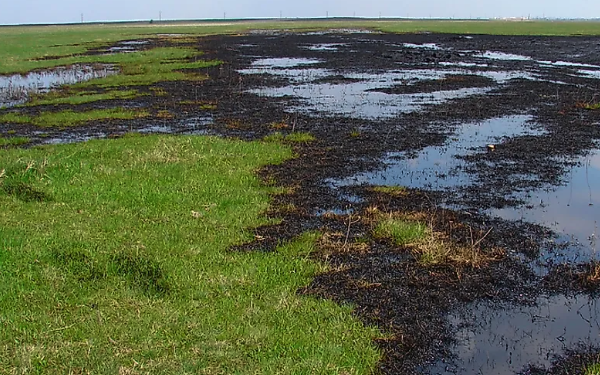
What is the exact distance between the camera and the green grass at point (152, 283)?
645 cm

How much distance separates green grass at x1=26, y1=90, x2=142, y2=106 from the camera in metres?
26.3

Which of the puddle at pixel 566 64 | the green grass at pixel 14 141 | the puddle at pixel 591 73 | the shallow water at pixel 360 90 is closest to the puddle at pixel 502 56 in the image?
the puddle at pixel 566 64

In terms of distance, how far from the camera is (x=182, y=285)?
8156 millimetres

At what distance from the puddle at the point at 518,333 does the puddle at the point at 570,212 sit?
5.83 feet

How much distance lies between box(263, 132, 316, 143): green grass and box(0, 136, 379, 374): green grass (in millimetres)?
4710

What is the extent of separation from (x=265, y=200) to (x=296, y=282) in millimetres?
3953

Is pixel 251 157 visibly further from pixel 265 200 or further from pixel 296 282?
pixel 296 282

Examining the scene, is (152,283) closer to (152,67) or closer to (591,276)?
(591,276)

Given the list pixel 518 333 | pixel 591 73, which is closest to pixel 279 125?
pixel 518 333

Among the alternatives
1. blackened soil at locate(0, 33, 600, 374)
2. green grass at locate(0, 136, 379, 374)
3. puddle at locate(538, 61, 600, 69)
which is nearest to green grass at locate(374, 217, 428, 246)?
blackened soil at locate(0, 33, 600, 374)

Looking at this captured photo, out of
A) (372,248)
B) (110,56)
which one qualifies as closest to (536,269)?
(372,248)

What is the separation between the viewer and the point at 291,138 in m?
18.1

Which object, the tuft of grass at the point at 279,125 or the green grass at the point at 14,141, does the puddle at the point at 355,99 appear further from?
the green grass at the point at 14,141

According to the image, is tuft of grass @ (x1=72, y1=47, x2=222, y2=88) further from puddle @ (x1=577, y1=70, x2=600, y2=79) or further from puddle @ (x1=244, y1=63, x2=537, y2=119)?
puddle @ (x1=577, y1=70, x2=600, y2=79)
